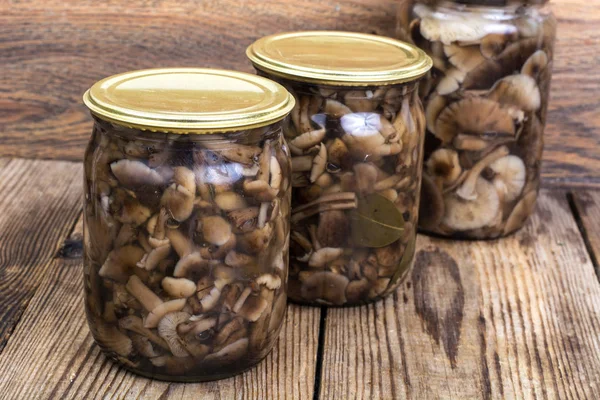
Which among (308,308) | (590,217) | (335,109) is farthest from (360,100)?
(590,217)

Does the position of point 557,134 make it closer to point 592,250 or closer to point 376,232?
point 592,250

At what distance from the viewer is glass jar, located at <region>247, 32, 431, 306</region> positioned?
0.84 meters

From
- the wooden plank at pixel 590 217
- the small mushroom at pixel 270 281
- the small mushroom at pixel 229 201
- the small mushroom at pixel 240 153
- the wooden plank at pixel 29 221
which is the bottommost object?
the wooden plank at pixel 590 217

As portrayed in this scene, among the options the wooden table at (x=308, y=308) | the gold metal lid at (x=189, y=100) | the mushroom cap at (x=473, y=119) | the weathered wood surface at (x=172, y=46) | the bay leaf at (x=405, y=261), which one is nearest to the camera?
the gold metal lid at (x=189, y=100)

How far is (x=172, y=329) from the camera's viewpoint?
29.5 inches

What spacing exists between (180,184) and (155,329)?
0.13 meters

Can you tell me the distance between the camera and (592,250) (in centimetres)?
108

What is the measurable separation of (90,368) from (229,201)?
0.22m

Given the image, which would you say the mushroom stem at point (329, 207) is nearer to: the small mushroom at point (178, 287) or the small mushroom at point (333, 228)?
the small mushroom at point (333, 228)

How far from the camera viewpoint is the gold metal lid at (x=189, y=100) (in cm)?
69

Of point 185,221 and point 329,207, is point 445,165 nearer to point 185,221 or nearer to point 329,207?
point 329,207

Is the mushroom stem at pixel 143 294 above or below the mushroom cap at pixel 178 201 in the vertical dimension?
below

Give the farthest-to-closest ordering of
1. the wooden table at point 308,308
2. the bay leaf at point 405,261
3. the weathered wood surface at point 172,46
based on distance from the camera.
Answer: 1. the weathered wood surface at point 172,46
2. the bay leaf at point 405,261
3. the wooden table at point 308,308

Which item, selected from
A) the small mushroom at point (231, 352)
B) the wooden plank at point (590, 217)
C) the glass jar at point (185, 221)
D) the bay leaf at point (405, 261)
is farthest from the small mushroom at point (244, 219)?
the wooden plank at point (590, 217)
